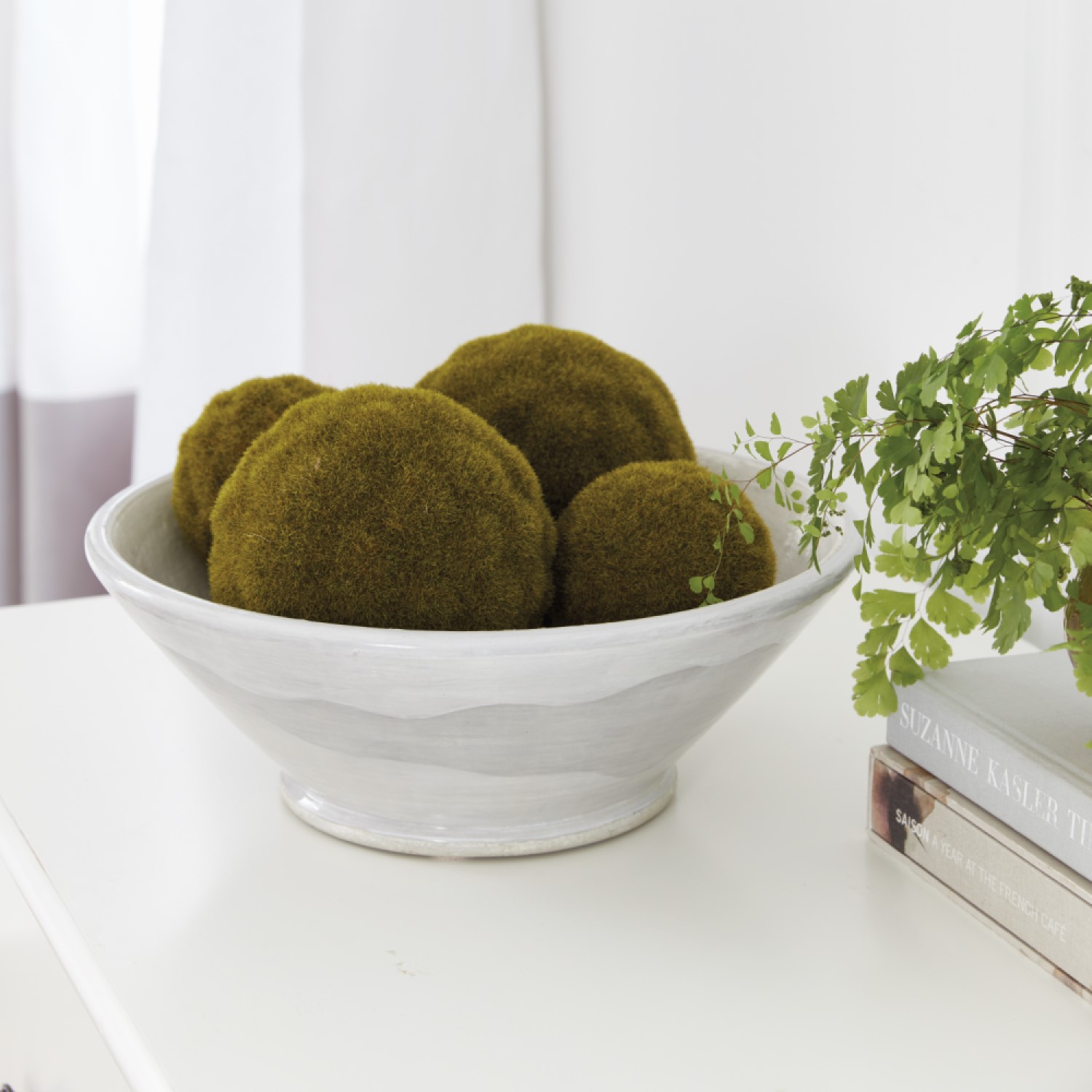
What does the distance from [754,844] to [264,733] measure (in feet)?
0.63

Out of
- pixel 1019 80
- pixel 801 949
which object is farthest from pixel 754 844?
pixel 1019 80

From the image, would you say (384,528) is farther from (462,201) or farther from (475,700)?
(462,201)

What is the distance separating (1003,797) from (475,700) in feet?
0.57

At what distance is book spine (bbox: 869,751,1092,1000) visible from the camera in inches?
14.6

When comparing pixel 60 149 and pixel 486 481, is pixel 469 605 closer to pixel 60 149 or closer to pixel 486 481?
pixel 486 481

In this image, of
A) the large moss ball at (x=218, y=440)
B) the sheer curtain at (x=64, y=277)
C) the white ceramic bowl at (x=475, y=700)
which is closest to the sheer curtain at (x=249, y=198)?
the sheer curtain at (x=64, y=277)

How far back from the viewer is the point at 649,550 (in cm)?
42

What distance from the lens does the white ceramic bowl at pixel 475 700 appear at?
373 millimetres

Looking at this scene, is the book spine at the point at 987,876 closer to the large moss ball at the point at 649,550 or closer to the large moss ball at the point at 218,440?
the large moss ball at the point at 649,550

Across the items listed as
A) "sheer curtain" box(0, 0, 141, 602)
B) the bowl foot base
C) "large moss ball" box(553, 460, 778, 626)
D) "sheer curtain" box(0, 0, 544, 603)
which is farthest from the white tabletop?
"sheer curtain" box(0, 0, 141, 602)

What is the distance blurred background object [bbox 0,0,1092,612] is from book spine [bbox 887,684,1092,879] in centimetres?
35

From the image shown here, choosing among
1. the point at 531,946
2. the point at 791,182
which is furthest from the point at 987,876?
the point at 791,182

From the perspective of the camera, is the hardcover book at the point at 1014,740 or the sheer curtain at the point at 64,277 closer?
the hardcover book at the point at 1014,740

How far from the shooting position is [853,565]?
16.4 inches
